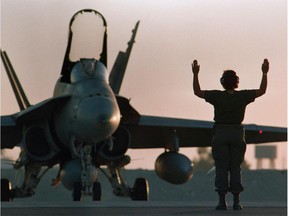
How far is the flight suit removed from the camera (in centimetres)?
1148

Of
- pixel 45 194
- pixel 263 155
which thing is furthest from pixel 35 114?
pixel 263 155

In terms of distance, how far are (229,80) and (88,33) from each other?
8.59 m

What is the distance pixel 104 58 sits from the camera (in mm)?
19656

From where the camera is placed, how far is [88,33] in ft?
65.1

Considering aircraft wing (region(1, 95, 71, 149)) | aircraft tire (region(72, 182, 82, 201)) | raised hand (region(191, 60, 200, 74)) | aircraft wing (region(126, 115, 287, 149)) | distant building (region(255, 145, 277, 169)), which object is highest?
distant building (region(255, 145, 277, 169))

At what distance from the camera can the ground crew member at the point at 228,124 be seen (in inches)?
452

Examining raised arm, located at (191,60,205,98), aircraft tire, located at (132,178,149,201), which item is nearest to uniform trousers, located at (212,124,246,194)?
raised arm, located at (191,60,205,98)

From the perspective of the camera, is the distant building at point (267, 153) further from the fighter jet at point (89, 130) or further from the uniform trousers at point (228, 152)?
the uniform trousers at point (228, 152)

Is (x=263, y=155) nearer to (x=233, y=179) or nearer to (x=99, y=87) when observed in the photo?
(x=99, y=87)

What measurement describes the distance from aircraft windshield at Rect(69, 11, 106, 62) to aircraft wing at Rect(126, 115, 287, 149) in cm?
190

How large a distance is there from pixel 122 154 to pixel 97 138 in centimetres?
255

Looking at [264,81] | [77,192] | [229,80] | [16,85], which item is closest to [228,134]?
[229,80]

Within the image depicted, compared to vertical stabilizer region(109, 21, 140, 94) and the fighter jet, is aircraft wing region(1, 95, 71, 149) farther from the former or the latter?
vertical stabilizer region(109, 21, 140, 94)

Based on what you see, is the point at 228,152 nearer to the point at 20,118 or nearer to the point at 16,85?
the point at 20,118
